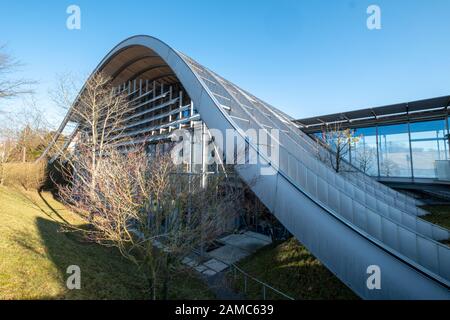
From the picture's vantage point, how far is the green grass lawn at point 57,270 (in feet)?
16.7

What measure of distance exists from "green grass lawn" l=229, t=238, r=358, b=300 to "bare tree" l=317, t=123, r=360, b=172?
5.36m

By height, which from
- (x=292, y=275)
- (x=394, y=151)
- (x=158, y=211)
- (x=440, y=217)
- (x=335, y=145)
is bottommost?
(x=292, y=275)

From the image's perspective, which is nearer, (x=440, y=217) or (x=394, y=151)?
(x=440, y=217)

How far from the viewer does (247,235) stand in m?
14.9

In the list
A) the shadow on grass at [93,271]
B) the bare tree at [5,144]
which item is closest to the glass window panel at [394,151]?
the shadow on grass at [93,271]

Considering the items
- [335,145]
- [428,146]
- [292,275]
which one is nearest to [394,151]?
[428,146]

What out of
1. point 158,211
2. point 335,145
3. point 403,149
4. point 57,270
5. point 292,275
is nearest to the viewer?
point 57,270

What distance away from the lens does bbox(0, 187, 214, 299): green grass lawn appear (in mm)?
5086

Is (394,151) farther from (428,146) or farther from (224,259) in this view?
(224,259)

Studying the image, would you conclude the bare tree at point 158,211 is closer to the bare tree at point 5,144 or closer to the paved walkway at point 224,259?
the paved walkway at point 224,259

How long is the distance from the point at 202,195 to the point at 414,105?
1520 centimetres

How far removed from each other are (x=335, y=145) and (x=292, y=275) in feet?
35.4

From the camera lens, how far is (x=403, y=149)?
15.4 meters

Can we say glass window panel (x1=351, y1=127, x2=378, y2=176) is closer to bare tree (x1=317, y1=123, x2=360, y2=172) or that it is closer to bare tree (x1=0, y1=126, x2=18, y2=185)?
bare tree (x1=317, y1=123, x2=360, y2=172)
